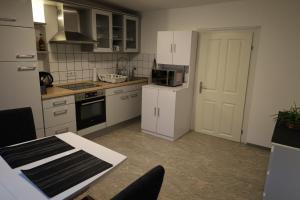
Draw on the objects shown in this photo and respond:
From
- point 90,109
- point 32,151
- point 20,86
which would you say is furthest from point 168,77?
point 32,151

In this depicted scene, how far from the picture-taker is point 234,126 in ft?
11.7

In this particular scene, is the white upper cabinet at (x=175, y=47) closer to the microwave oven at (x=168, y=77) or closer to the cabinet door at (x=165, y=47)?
the cabinet door at (x=165, y=47)

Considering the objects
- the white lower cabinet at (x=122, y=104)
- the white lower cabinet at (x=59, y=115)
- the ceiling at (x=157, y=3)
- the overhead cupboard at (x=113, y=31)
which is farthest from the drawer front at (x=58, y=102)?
the ceiling at (x=157, y=3)

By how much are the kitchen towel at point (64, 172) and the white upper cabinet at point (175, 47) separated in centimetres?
261

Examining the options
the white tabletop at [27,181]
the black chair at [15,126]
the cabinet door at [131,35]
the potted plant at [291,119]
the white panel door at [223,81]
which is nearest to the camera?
the white tabletop at [27,181]

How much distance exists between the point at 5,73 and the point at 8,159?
1.34m

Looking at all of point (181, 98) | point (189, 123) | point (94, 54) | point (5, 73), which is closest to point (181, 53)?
point (181, 98)

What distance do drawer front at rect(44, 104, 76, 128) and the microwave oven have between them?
4.98 feet

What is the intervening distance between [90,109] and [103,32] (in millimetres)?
1503

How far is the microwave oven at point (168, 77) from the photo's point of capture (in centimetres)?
353

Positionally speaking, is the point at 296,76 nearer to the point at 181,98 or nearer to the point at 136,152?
the point at 181,98

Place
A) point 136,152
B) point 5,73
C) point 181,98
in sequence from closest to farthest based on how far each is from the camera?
point 5,73 → point 136,152 → point 181,98

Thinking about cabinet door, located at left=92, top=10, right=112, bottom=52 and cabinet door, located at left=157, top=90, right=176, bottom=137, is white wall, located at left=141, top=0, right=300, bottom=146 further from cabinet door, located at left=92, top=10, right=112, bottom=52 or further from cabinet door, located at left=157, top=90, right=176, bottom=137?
cabinet door, located at left=92, top=10, right=112, bottom=52

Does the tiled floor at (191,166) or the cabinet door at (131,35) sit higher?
the cabinet door at (131,35)
